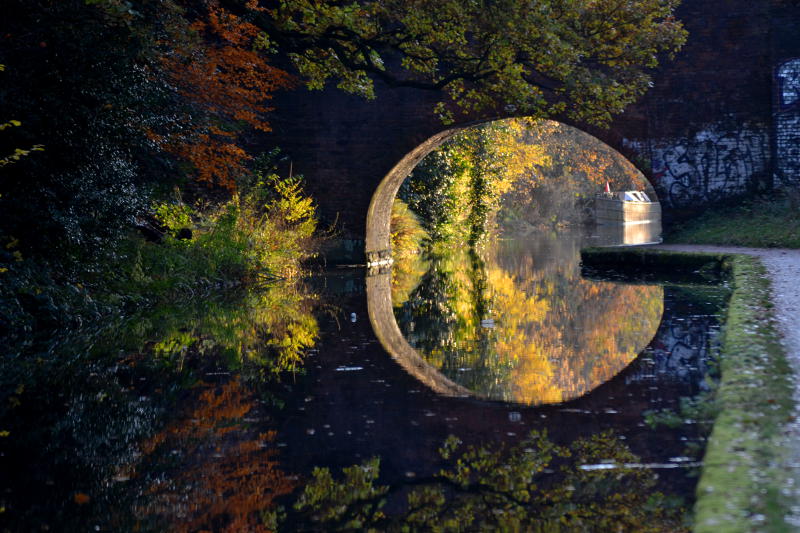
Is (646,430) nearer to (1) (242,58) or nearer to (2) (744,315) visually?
(2) (744,315)

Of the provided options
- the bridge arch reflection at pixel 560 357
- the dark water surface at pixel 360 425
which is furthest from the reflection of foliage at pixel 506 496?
the bridge arch reflection at pixel 560 357

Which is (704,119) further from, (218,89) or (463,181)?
(463,181)

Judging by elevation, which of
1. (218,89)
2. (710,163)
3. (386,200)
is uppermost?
(218,89)

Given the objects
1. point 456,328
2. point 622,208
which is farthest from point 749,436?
point 622,208

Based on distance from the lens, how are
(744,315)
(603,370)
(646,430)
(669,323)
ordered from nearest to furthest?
1. (646,430)
2. (603,370)
3. (744,315)
4. (669,323)

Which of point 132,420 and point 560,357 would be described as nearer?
point 132,420

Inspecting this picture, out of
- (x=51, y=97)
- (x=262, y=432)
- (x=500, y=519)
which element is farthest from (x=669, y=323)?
(x=51, y=97)

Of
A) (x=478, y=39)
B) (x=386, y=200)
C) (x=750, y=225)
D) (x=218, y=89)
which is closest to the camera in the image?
(x=478, y=39)

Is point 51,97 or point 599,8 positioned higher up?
point 599,8
